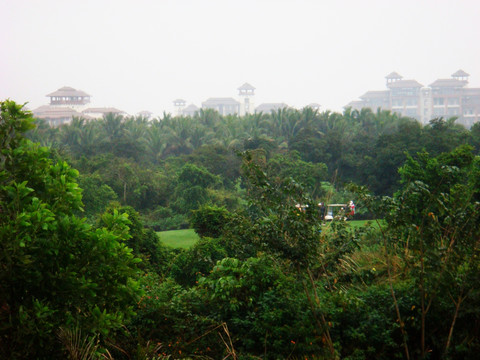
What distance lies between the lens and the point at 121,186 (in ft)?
74.3

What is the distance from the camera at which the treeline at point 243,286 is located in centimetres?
385

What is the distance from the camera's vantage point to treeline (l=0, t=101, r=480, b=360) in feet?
12.6

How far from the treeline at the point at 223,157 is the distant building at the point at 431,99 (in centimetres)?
5154

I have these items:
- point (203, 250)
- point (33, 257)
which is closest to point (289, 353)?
point (33, 257)

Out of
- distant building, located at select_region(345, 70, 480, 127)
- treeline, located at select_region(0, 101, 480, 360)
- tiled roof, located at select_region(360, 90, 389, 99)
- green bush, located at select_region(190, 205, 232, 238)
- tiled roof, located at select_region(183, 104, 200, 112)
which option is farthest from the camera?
tiled roof, located at select_region(183, 104, 200, 112)

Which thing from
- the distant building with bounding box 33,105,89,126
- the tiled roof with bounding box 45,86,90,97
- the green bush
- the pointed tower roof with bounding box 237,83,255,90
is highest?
the pointed tower roof with bounding box 237,83,255,90

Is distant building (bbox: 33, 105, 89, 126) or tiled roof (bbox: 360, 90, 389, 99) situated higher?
tiled roof (bbox: 360, 90, 389, 99)

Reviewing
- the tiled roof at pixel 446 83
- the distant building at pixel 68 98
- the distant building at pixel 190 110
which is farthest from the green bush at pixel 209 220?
the distant building at pixel 190 110

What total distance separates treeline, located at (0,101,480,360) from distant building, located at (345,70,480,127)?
8152 centimetres

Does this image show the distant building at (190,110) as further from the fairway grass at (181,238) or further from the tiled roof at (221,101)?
the fairway grass at (181,238)

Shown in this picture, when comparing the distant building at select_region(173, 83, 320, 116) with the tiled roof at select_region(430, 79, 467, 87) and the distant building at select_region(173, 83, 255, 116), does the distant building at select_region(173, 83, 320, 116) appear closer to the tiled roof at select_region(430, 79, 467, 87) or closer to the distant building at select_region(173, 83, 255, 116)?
the distant building at select_region(173, 83, 255, 116)

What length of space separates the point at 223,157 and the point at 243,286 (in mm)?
20049

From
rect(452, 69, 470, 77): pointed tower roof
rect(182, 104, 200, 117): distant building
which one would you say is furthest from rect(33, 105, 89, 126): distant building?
rect(452, 69, 470, 77): pointed tower roof

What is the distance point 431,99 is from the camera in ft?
295
